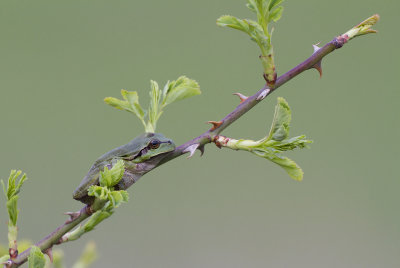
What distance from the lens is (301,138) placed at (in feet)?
2.63

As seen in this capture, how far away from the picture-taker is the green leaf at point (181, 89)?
37.4 inches

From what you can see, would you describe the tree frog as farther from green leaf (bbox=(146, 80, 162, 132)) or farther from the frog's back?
green leaf (bbox=(146, 80, 162, 132))

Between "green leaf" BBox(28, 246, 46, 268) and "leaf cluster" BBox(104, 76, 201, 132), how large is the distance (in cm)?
34

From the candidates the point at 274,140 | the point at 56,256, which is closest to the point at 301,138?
the point at 274,140

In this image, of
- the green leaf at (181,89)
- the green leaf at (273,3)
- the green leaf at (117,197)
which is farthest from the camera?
the green leaf at (181,89)

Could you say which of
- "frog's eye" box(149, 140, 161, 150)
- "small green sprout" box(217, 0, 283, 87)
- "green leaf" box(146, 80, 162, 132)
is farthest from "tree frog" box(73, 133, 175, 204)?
"small green sprout" box(217, 0, 283, 87)

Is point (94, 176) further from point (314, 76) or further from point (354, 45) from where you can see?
point (354, 45)

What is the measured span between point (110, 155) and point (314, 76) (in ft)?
14.2

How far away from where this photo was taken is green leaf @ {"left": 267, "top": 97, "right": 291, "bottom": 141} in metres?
0.76

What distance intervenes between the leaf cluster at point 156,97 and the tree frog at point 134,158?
106mm

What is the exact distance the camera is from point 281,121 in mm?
777

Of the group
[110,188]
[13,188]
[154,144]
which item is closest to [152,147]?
[154,144]

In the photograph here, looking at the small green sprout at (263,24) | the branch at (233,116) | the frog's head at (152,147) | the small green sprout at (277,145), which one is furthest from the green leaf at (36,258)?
the small green sprout at (263,24)

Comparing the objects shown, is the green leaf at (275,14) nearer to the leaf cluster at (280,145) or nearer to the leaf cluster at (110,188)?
the leaf cluster at (280,145)
